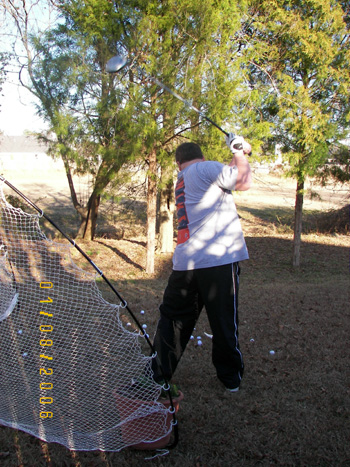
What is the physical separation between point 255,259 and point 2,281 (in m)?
8.21

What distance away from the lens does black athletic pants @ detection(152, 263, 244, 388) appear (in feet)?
10.1

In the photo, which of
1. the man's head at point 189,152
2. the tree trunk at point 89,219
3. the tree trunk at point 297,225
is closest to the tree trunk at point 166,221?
the tree trunk at point 89,219

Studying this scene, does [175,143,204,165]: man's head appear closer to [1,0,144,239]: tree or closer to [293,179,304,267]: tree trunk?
[1,0,144,239]: tree

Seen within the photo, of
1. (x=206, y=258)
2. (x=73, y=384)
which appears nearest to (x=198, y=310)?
(x=206, y=258)

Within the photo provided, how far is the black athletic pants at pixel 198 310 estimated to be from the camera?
308 cm

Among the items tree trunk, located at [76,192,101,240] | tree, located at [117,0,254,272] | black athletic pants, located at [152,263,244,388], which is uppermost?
tree, located at [117,0,254,272]

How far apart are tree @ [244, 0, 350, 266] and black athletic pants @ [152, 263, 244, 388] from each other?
5.86 meters

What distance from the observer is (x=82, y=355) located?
374 centimetres

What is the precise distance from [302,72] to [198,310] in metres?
7.48

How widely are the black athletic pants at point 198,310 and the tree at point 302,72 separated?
19.2 feet

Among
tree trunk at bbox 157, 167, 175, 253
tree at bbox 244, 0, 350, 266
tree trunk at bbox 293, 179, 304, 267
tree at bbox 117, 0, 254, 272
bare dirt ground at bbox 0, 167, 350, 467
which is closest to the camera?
bare dirt ground at bbox 0, 167, 350, 467

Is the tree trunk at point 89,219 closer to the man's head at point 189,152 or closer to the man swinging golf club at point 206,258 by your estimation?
the man's head at point 189,152

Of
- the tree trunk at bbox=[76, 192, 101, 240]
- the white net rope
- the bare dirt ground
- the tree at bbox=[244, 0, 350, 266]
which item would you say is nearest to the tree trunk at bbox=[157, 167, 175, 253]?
the tree trunk at bbox=[76, 192, 101, 240]

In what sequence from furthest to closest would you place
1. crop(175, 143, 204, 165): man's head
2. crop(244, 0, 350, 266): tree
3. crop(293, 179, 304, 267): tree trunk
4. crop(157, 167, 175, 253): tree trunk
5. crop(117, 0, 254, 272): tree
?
1. crop(157, 167, 175, 253): tree trunk
2. crop(293, 179, 304, 267): tree trunk
3. crop(244, 0, 350, 266): tree
4. crop(117, 0, 254, 272): tree
5. crop(175, 143, 204, 165): man's head
